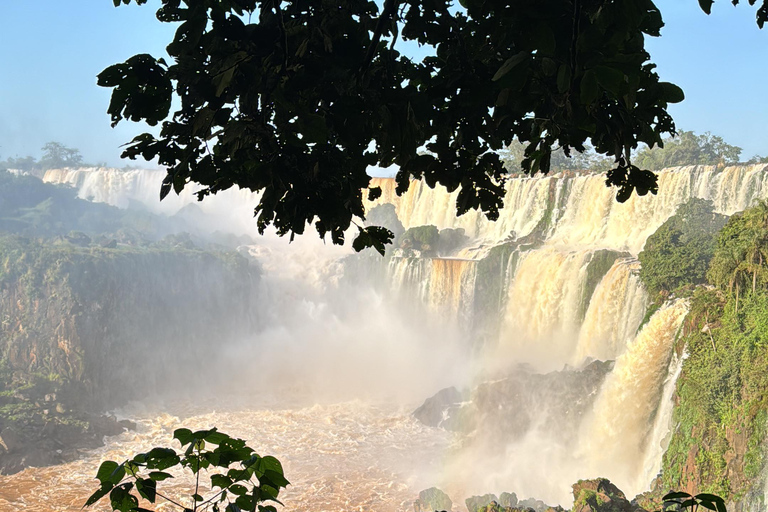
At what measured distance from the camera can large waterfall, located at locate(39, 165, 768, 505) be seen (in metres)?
9.70

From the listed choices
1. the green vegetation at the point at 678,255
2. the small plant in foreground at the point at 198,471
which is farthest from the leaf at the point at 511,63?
the green vegetation at the point at 678,255

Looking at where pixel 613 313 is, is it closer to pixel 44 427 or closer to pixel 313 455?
pixel 313 455

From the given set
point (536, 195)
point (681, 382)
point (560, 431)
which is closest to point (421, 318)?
point (536, 195)

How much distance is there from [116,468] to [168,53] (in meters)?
0.75

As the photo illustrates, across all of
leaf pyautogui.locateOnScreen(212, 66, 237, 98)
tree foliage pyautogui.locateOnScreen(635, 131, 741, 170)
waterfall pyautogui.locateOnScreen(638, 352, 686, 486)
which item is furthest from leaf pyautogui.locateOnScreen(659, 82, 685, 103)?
tree foliage pyautogui.locateOnScreen(635, 131, 741, 170)

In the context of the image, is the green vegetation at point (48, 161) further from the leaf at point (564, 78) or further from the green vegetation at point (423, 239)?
the leaf at point (564, 78)

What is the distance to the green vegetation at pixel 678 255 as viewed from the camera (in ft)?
35.9

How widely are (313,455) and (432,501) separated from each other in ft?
10.5

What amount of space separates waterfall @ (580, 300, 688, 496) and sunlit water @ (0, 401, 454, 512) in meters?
2.76

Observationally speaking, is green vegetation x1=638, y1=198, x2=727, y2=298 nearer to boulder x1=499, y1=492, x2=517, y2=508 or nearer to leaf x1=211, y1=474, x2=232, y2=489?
boulder x1=499, y1=492, x2=517, y2=508

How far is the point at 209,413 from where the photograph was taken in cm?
1478

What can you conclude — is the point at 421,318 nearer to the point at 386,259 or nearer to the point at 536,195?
the point at 386,259

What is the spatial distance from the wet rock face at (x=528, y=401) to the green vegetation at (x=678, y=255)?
1.61 meters

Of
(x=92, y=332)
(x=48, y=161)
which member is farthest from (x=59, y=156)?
(x=92, y=332)
